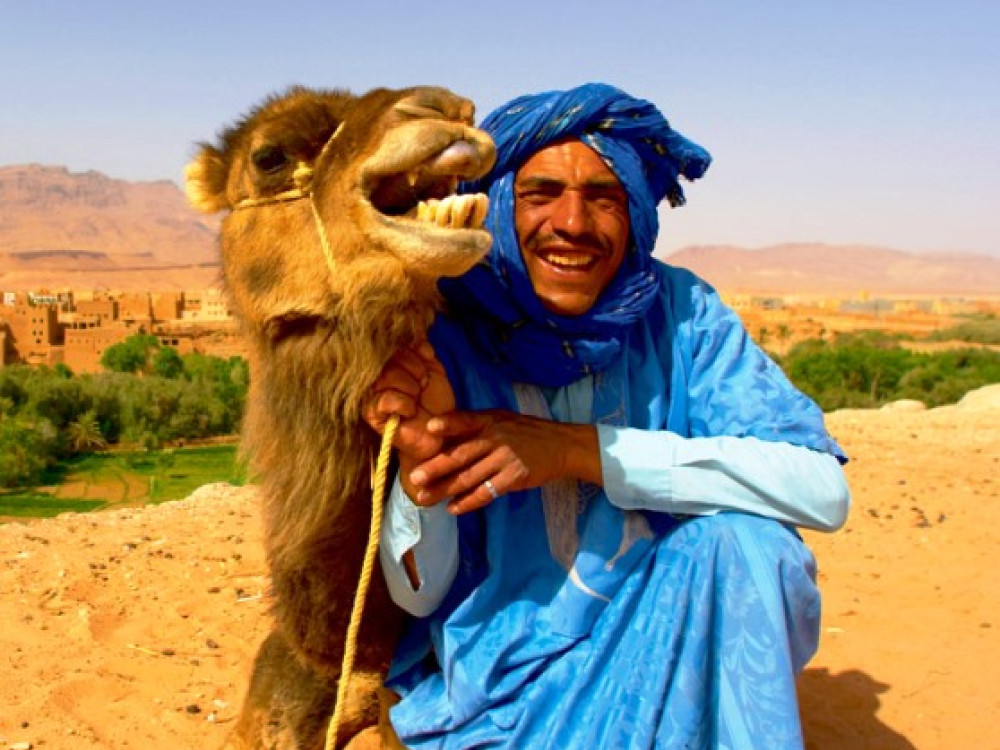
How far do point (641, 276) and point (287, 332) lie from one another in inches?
37.3

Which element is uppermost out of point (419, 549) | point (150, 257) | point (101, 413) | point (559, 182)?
point (150, 257)

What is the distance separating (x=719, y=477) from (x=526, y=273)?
691 millimetres

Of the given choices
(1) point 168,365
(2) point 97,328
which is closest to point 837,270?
(2) point 97,328

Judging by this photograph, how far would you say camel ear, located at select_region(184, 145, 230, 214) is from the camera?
7.11ft

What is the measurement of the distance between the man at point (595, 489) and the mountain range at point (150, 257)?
362 ft

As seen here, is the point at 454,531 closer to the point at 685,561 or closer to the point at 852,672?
the point at 685,561

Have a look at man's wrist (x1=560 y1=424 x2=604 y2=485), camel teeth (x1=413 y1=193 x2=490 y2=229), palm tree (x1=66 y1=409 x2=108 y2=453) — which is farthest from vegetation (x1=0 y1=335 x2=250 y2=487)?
camel teeth (x1=413 y1=193 x2=490 y2=229)

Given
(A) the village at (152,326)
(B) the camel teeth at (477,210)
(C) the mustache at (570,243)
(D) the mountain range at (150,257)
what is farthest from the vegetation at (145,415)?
(D) the mountain range at (150,257)

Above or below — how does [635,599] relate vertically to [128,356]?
above

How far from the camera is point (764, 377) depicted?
241 cm

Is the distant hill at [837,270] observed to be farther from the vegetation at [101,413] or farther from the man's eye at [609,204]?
the man's eye at [609,204]

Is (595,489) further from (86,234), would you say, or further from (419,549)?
(86,234)

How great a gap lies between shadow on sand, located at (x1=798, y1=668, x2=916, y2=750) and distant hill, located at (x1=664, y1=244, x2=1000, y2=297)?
134313mm

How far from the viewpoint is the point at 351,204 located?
1.74 m
